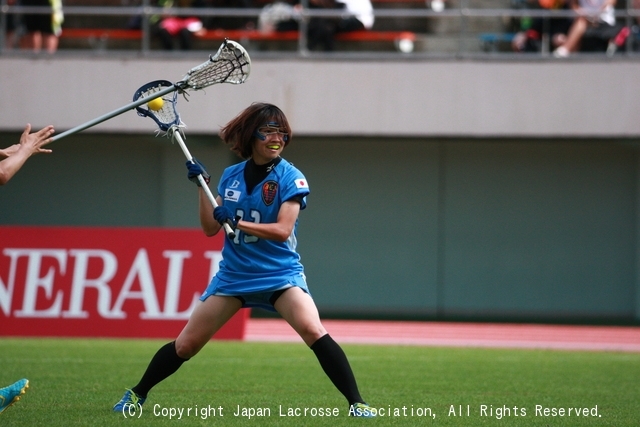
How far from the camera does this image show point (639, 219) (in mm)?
18875

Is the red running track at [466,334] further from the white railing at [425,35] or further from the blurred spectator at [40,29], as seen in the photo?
the blurred spectator at [40,29]

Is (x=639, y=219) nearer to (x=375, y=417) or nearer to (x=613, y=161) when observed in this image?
(x=613, y=161)

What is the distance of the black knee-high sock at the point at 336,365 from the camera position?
20.8ft

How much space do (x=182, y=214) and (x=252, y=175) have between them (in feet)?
42.1

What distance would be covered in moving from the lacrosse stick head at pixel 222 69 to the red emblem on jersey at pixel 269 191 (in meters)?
0.85

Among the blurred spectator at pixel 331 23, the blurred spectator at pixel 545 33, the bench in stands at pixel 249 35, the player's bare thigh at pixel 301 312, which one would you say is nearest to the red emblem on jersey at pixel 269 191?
the player's bare thigh at pixel 301 312

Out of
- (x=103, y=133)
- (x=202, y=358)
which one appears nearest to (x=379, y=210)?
(x=103, y=133)

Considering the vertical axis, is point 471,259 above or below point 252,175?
below

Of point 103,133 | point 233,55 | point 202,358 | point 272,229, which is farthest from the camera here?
point 103,133

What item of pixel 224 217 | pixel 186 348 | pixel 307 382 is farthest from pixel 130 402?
pixel 307 382

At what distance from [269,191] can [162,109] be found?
110 cm

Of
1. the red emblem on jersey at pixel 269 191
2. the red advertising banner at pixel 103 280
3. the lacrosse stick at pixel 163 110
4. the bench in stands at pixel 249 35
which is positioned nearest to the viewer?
the red emblem on jersey at pixel 269 191

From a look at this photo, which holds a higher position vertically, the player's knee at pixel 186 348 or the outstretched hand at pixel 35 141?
the outstretched hand at pixel 35 141

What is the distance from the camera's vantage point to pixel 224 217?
20.8ft
